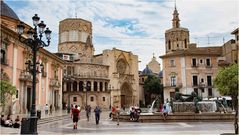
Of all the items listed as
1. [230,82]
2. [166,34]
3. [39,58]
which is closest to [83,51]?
[166,34]

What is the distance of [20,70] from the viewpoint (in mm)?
30359

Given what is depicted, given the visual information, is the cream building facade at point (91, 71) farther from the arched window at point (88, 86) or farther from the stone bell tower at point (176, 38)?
the stone bell tower at point (176, 38)

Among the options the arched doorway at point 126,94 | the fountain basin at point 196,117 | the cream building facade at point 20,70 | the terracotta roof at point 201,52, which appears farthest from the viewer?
the arched doorway at point 126,94

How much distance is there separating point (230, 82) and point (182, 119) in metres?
7.65

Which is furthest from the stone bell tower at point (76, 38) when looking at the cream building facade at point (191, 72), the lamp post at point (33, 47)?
the lamp post at point (33, 47)

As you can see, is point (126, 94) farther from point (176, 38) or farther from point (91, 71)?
point (176, 38)

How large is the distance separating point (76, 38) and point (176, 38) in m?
22.3

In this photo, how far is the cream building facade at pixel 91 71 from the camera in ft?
195

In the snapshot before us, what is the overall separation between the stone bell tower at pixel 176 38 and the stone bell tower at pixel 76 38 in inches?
682

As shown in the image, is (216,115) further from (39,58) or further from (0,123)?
(39,58)

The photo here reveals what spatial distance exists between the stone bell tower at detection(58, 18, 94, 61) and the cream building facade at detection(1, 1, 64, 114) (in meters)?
26.0

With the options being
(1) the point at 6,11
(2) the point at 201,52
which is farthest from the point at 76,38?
(1) the point at 6,11

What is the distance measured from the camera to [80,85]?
197ft

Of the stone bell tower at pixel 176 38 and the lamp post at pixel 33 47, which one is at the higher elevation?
the stone bell tower at pixel 176 38
